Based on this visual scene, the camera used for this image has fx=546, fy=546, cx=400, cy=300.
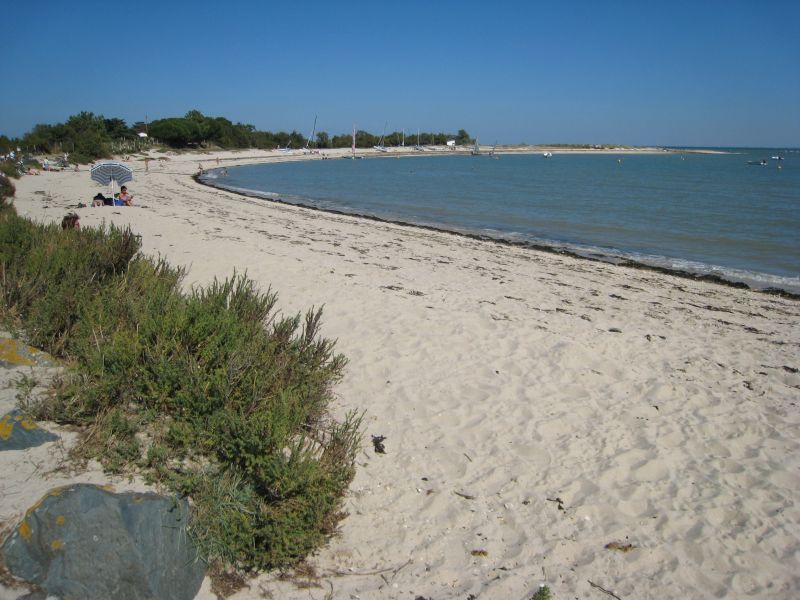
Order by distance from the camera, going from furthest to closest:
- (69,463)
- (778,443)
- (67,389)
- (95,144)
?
(95,144)
(778,443)
(67,389)
(69,463)

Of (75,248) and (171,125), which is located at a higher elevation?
(171,125)

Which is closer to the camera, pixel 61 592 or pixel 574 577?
pixel 61 592

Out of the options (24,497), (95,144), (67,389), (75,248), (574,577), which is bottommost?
(574,577)

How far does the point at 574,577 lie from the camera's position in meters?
A: 2.90

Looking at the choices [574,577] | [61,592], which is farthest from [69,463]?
[574,577]

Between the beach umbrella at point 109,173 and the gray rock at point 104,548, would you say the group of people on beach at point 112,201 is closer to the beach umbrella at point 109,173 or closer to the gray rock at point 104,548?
the beach umbrella at point 109,173

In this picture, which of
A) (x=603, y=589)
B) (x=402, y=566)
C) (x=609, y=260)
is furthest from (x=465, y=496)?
(x=609, y=260)

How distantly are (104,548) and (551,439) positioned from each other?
10.1 feet

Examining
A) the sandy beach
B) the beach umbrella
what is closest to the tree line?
the beach umbrella

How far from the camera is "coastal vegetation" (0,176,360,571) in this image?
108 inches

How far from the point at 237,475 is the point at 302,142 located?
114m

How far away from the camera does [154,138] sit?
238ft

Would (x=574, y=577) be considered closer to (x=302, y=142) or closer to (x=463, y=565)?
(x=463, y=565)

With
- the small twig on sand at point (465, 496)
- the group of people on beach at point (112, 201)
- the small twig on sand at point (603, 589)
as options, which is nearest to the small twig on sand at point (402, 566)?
the small twig on sand at point (465, 496)
